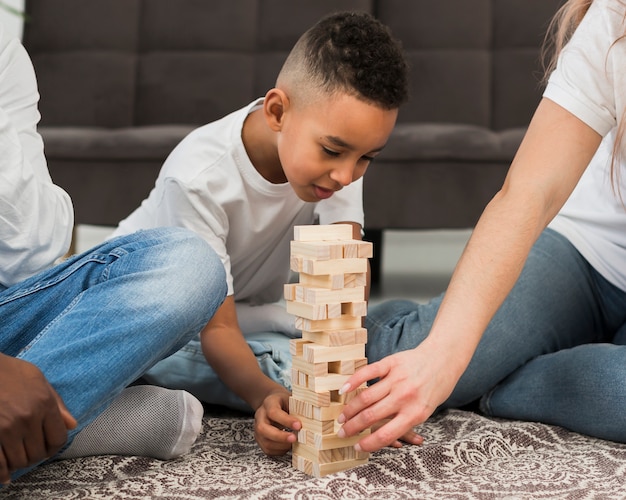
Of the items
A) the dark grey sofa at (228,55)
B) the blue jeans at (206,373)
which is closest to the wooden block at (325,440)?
the blue jeans at (206,373)

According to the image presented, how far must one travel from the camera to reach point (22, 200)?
1.18m

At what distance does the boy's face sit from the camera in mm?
1392

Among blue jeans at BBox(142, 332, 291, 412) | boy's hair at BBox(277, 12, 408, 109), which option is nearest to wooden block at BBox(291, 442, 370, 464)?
blue jeans at BBox(142, 332, 291, 412)

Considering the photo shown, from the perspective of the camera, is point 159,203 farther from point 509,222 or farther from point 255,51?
point 255,51

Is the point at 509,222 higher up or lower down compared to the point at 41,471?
higher up

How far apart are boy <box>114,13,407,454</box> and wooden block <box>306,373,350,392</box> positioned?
0.43 ft

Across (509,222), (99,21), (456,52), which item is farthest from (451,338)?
(99,21)

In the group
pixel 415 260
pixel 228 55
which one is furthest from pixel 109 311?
pixel 415 260

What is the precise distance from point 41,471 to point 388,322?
684 millimetres

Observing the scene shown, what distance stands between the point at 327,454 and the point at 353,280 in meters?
0.22

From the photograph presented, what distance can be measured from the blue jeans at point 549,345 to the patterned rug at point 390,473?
0.20ft

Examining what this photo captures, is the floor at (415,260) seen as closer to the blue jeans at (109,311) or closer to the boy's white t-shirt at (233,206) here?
the boy's white t-shirt at (233,206)

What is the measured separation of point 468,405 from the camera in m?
1.53

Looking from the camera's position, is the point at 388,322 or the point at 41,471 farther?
the point at 388,322
